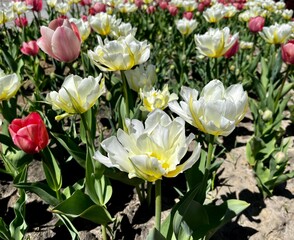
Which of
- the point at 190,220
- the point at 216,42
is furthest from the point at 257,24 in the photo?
the point at 190,220

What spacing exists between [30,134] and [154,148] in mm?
569

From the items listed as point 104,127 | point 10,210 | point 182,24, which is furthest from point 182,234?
point 182,24

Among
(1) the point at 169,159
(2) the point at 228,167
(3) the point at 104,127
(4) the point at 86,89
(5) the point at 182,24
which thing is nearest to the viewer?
(1) the point at 169,159

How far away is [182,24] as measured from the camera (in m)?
2.92

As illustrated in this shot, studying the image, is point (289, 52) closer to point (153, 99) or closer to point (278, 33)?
point (278, 33)

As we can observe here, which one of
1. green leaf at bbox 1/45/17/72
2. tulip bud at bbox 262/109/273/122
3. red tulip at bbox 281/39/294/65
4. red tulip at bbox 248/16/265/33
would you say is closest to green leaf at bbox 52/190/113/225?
tulip bud at bbox 262/109/273/122

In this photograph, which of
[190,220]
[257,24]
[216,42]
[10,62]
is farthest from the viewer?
[257,24]

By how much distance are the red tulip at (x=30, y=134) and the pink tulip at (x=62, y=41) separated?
0.36 metres

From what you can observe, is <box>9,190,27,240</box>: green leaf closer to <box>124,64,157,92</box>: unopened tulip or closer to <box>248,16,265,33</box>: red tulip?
<box>124,64,157,92</box>: unopened tulip

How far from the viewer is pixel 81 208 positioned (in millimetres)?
1282

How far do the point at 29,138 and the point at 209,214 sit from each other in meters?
0.76

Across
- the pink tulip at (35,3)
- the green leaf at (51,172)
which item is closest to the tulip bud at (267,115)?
the green leaf at (51,172)

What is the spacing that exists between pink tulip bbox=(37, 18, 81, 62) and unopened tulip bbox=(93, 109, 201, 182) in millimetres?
688

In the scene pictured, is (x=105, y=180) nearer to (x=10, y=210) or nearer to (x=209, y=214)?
(x=209, y=214)
